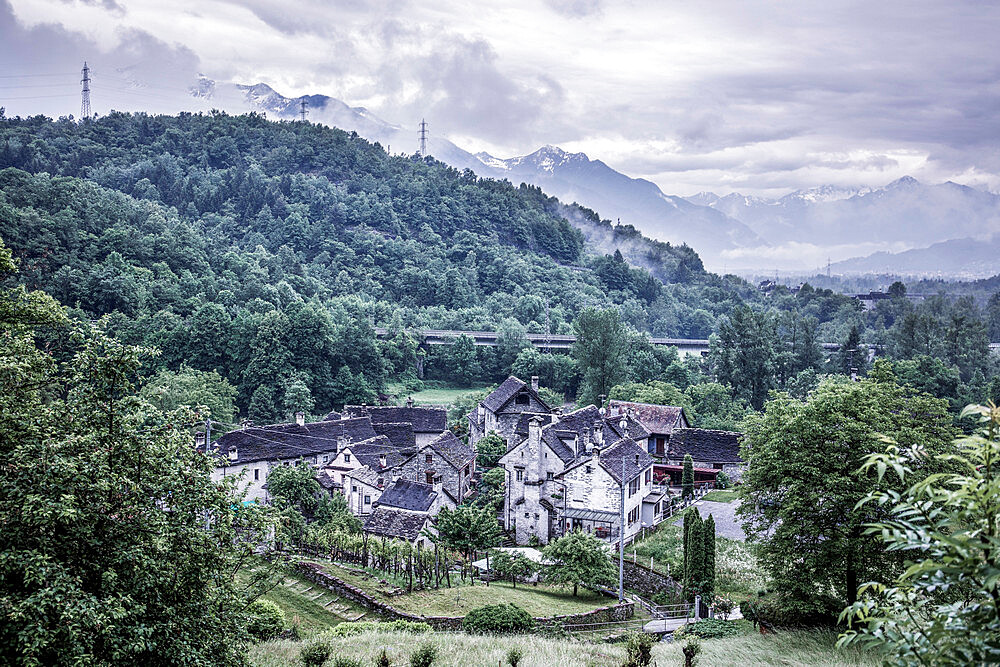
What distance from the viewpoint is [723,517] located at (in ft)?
131

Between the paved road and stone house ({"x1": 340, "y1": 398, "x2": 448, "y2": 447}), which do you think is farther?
stone house ({"x1": 340, "y1": 398, "x2": 448, "y2": 447})

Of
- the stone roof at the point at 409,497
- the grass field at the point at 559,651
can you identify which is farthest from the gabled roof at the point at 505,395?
the grass field at the point at 559,651

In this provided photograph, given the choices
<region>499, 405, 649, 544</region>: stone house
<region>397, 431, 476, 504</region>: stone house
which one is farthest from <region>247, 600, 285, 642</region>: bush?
<region>397, 431, 476, 504</region>: stone house

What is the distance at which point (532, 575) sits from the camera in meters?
31.9

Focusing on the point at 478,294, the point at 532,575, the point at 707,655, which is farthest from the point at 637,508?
the point at 478,294

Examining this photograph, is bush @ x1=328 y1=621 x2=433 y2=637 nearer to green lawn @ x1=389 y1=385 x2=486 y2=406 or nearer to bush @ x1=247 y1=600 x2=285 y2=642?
bush @ x1=247 y1=600 x2=285 y2=642

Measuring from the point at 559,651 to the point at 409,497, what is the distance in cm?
2084

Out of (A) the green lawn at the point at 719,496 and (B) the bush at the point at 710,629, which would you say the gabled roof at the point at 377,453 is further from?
(B) the bush at the point at 710,629

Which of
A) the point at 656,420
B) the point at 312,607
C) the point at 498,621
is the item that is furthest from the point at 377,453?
the point at 498,621

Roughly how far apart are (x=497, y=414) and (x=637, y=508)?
1715 cm

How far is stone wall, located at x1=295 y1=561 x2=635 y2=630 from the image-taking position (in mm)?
23688

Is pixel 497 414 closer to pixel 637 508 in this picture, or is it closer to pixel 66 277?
pixel 637 508

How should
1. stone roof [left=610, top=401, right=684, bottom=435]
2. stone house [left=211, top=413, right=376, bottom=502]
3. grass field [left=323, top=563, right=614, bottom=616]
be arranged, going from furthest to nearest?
stone roof [left=610, top=401, right=684, bottom=435]
stone house [left=211, top=413, right=376, bottom=502]
grass field [left=323, top=563, right=614, bottom=616]

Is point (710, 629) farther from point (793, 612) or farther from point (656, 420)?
point (656, 420)
